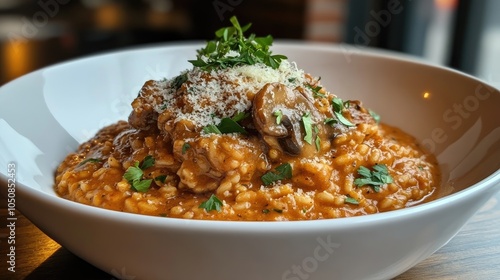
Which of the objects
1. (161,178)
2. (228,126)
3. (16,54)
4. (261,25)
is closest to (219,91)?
(228,126)

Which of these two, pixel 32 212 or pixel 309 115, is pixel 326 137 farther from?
pixel 32 212

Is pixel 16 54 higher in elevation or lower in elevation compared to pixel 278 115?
lower

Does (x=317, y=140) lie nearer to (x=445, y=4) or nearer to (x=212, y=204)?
(x=212, y=204)

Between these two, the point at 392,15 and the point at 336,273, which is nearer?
the point at 336,273

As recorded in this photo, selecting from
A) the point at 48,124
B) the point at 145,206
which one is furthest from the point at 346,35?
the point at 145,206

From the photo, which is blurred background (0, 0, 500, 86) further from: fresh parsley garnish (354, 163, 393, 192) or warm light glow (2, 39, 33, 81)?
fresh parsley garnish (354, 163, 393, 192)

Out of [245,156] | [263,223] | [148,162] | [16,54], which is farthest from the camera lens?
[16,54]
